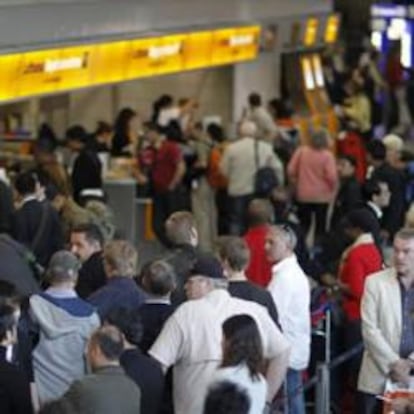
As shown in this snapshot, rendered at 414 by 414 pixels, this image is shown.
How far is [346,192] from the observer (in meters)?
15.6

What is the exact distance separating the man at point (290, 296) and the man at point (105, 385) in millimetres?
2403

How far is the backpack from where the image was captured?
59.6 ft

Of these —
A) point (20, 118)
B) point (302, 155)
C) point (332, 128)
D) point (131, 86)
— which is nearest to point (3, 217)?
point (302, 155)

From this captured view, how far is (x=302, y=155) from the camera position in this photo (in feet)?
57.5

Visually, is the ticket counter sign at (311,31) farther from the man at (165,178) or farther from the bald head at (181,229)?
the bald head at (181,229)

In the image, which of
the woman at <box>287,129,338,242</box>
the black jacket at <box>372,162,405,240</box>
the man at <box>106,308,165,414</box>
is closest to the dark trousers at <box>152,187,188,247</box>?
the woman at <box>287,129,338,242</box>

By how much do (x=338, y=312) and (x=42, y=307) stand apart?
9.70 feet

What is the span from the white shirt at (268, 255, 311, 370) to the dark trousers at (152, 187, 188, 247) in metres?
7.51

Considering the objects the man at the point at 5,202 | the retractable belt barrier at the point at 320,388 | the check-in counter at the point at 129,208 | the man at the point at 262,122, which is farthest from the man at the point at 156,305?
the man at the point at 262,122

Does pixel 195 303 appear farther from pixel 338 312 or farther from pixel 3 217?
pixel 3 217

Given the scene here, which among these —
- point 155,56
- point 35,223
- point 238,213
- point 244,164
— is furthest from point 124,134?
point 35,223

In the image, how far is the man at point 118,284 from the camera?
9.64m

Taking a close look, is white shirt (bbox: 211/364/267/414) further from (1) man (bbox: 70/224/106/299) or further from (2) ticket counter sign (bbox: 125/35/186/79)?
(2) ticket counter sign (bbox: 125/35/186/79)

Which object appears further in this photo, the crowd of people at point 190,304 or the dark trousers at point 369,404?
A: the dark trousers at point 369,404
